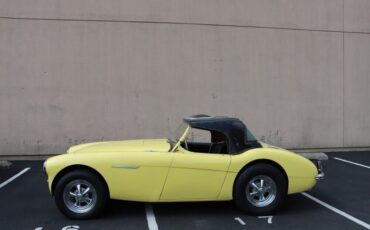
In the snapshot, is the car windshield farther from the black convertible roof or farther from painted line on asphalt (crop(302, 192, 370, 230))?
painted line on asphalt (crop(302, 192, 370, 230))

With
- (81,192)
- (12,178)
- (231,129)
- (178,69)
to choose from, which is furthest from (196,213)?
(178,69)

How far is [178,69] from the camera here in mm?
10391

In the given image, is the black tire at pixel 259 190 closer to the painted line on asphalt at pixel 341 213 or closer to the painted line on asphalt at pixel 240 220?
the painted line on asphalt at pixel 240 220

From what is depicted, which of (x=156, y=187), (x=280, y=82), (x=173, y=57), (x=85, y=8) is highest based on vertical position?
(x=85, y=8)

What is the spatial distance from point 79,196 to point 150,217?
1.00 meters

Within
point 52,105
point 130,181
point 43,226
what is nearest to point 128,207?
point 130,181

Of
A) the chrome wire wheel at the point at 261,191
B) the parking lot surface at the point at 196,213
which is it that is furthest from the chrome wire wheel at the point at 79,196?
the chrome wire wheel at the point at 261,191

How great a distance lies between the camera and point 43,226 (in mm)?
4832

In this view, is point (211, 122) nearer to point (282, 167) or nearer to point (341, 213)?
point (282, 167)

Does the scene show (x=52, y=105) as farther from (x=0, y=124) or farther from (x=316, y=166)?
(x=316, y=166)

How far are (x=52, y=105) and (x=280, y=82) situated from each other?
6.35 meters

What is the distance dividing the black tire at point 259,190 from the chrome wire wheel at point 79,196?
6.40ft

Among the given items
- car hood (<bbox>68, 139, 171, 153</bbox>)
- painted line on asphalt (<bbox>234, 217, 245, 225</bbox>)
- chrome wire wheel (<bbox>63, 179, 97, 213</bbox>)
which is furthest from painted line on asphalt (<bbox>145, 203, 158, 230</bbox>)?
painted line on asphalt (<bbox>234, 217, 245, 225</bbox>)

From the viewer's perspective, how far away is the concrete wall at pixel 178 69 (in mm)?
9867
